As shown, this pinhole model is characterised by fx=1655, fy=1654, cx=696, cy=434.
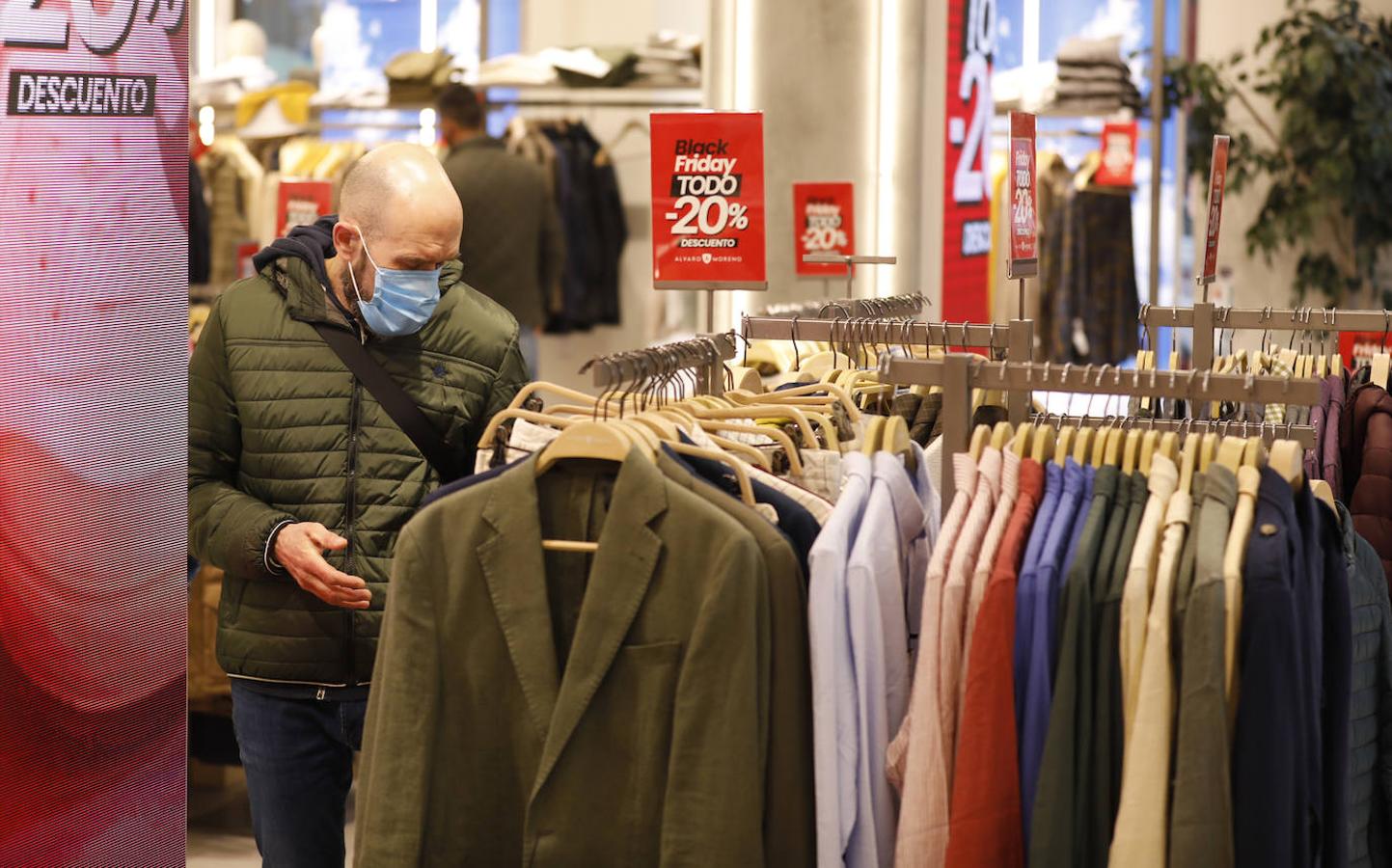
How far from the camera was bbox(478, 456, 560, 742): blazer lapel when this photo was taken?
7.32 ft

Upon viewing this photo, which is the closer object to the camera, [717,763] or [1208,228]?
[717,763]

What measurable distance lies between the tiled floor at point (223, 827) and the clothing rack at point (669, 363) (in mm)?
2195

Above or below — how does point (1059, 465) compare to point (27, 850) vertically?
above

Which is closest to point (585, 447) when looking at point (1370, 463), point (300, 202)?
point (1370, 463)

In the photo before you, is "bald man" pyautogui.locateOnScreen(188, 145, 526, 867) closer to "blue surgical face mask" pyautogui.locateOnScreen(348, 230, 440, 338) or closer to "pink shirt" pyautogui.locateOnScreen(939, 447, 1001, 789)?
"blue surgical face mask" pyautogui.locateOnScreen(348, 230, 440, 338)

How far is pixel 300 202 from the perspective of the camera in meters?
5.18

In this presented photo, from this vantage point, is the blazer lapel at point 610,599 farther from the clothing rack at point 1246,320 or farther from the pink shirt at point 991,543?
the clothing rack at point 1246,320

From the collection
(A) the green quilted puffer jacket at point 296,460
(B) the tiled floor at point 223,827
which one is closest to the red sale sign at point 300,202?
(B) the tiled floor at point 223,827

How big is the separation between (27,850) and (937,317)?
4.83 m

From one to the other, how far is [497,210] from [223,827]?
343 centimetres

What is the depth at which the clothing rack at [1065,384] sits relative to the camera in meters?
2.31

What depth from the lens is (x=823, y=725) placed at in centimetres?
216

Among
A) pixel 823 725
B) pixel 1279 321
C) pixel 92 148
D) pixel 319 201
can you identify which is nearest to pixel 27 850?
pixel 92 148

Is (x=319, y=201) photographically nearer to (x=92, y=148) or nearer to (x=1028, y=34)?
(x=92, y=148)
